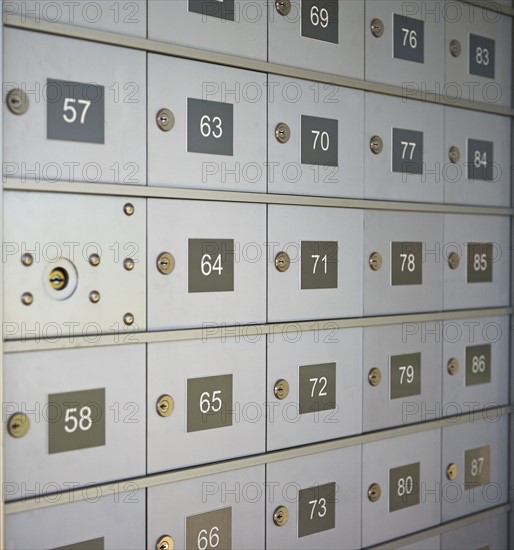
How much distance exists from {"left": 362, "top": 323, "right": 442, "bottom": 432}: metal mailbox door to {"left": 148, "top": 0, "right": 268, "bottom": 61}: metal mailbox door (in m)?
0.92

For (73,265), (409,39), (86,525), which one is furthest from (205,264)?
(409,39)

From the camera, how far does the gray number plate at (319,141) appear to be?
2082 mm

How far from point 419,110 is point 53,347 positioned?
1389 millimetres

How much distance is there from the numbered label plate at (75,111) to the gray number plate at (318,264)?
0.68 meters

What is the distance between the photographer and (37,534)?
1.69 metres

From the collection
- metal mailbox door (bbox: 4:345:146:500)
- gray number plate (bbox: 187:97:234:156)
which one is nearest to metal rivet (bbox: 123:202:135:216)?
gray number plate (bbox: 187:97:234:156)

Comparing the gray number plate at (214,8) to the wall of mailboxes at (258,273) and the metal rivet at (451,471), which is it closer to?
the wall of mailboxes at (258,273)

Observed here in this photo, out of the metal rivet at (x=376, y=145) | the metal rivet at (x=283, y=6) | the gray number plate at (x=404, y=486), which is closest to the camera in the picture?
the metal rivet at (x=283, y=6)

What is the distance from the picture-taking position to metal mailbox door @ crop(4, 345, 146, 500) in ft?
5.40

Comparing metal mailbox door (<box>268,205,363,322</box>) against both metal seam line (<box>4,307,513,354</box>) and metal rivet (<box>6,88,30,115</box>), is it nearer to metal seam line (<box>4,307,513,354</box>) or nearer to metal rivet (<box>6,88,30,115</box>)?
metal seam line (<box>4,307,513,354</box>)

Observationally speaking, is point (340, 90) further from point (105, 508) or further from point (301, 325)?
point (105, 508)

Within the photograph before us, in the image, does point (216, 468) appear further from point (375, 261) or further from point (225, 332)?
point (375, 261)

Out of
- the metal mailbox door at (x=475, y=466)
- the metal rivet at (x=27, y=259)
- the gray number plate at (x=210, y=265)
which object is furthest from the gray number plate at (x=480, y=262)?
the metal rivet at (x=27, y=259)

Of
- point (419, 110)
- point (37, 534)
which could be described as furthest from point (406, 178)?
point (37, 534)
